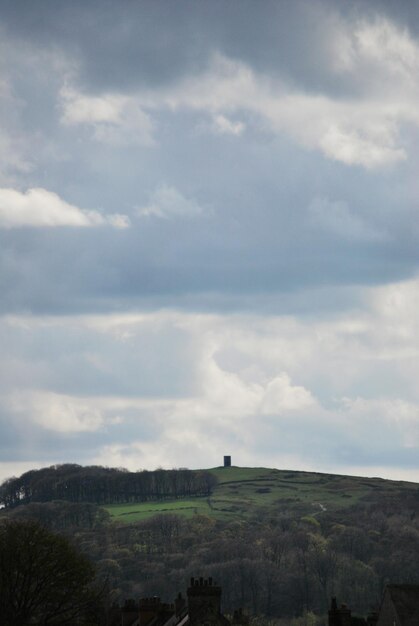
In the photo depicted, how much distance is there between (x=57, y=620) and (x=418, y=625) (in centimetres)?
4077

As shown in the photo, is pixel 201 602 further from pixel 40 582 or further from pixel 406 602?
pixel 40 582

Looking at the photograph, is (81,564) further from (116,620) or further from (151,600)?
(116,620)

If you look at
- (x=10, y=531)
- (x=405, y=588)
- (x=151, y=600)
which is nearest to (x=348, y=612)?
(x=405, y=588)

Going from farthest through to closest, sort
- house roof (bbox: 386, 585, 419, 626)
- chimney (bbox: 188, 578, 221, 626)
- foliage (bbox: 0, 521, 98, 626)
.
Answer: foliage (bbox: 0, 521, 98, 626) < chimney (bbox: 188, 578, 221, 626) < house roof (bbox: 386, 585, 419, 626)

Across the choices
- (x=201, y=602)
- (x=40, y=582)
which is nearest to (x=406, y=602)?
(x=201, y=602)

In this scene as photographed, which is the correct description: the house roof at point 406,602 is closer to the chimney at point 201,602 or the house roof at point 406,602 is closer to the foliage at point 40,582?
the chimney at point 201,602

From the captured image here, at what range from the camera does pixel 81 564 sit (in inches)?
4296

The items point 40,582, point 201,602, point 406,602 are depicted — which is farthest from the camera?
point 40,582

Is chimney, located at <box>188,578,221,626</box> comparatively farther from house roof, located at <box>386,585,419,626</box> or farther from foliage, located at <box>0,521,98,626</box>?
foliage, located at <box>0,521,98,626</box>

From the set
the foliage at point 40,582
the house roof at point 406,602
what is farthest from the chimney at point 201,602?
the foliage at point 40,582

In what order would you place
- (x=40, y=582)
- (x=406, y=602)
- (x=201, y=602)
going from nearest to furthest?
(x=406, y=602), (x=201, y=602), (x=40, y=582)

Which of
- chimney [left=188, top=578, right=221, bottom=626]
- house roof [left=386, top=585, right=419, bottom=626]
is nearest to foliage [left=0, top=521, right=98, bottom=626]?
chimney [left=188, top=578, right=221, bottom=626]

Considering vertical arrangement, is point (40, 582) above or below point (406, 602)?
above

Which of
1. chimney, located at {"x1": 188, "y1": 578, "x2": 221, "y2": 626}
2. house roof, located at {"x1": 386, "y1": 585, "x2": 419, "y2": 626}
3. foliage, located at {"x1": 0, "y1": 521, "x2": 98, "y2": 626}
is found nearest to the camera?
house roof, located at {"x1": 386, "y1": 585, "x2": 419, "y2": 626}
